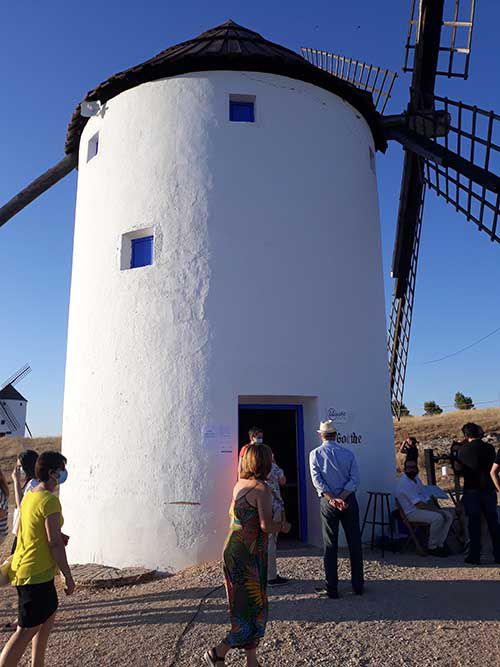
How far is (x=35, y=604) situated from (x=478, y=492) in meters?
5.28

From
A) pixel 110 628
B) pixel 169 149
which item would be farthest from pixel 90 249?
pixel 110 628

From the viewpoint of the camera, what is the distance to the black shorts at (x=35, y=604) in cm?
370

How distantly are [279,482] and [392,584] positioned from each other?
159cm

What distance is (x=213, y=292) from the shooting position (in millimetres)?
8062

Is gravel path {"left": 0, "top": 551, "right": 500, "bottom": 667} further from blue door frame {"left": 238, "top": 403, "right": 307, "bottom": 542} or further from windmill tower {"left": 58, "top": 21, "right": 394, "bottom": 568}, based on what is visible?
windmill tower {"left": 58, "top": 21, "right": 394, "bottom": 568}

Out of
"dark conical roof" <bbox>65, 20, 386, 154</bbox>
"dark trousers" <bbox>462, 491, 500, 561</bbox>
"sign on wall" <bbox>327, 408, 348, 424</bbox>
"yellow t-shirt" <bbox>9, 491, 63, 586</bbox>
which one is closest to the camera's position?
"yellow t-shirt" <bbox>9, 491, 63, 586</bbox>

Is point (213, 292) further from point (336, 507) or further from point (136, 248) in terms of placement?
point (336, 507)

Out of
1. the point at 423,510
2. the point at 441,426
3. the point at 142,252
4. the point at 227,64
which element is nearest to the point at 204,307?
the point at 142,252

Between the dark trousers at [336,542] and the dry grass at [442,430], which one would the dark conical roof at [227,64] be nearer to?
the dark trousers at [336,542]

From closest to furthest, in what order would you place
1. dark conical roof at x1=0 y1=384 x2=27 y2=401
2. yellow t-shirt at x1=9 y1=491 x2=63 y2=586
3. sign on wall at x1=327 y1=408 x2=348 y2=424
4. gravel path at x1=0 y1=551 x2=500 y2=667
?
yellow t-shirt at x1=9 y1=491 x2=63 y2=586
gravel path at x1=0 y1=551 x2=500 y2=667
sign on wall at x1=327 y1=408 x2=348 y2=424
dark conical roof at x1=0 y1=384 x2=27 y2=401

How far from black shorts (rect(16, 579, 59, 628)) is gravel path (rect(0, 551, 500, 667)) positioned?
1033 millimetres

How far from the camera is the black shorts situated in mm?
3701

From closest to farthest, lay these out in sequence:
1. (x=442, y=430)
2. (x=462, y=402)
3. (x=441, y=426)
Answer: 1. (x=442, y=430)
2. (x=441, y=426)
3. (x=462, y=402)

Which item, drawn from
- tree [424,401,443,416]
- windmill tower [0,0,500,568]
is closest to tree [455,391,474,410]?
tree [424,401,443,416]
